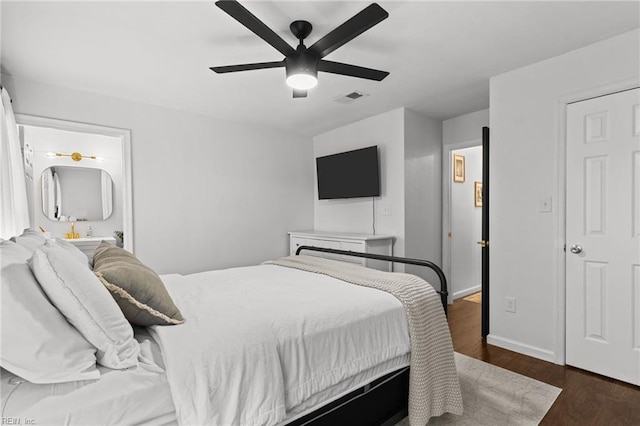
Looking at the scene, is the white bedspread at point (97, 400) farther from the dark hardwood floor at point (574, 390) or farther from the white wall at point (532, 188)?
the white wall at point (532, 188)

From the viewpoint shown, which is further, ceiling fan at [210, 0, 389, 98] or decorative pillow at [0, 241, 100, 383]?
ceiling fan at [210, 0, 389, 98]

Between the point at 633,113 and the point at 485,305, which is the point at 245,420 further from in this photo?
the point at 633,113

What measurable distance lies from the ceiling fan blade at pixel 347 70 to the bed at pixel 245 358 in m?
1.33

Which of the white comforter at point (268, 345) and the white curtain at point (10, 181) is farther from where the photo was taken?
the white curtain at point (10, 181)

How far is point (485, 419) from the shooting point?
75.2 inches

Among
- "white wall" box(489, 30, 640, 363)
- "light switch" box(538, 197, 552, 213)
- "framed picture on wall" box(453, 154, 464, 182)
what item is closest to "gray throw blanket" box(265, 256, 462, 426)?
"white wall" box(489, 30, 640, 363)

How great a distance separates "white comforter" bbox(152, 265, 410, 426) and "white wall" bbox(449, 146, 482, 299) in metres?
2.94

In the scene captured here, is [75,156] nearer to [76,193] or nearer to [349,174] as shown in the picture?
[76,193]

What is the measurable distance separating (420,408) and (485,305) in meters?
1.77

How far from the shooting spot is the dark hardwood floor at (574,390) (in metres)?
1.92

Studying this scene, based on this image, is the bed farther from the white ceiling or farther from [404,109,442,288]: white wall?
[404,109,442,288]: white wall

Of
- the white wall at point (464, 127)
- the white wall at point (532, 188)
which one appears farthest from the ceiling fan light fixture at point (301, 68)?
the white wall at point (464, 127)

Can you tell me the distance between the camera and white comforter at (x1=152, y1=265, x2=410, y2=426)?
3.74 ft

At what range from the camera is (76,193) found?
496cm
